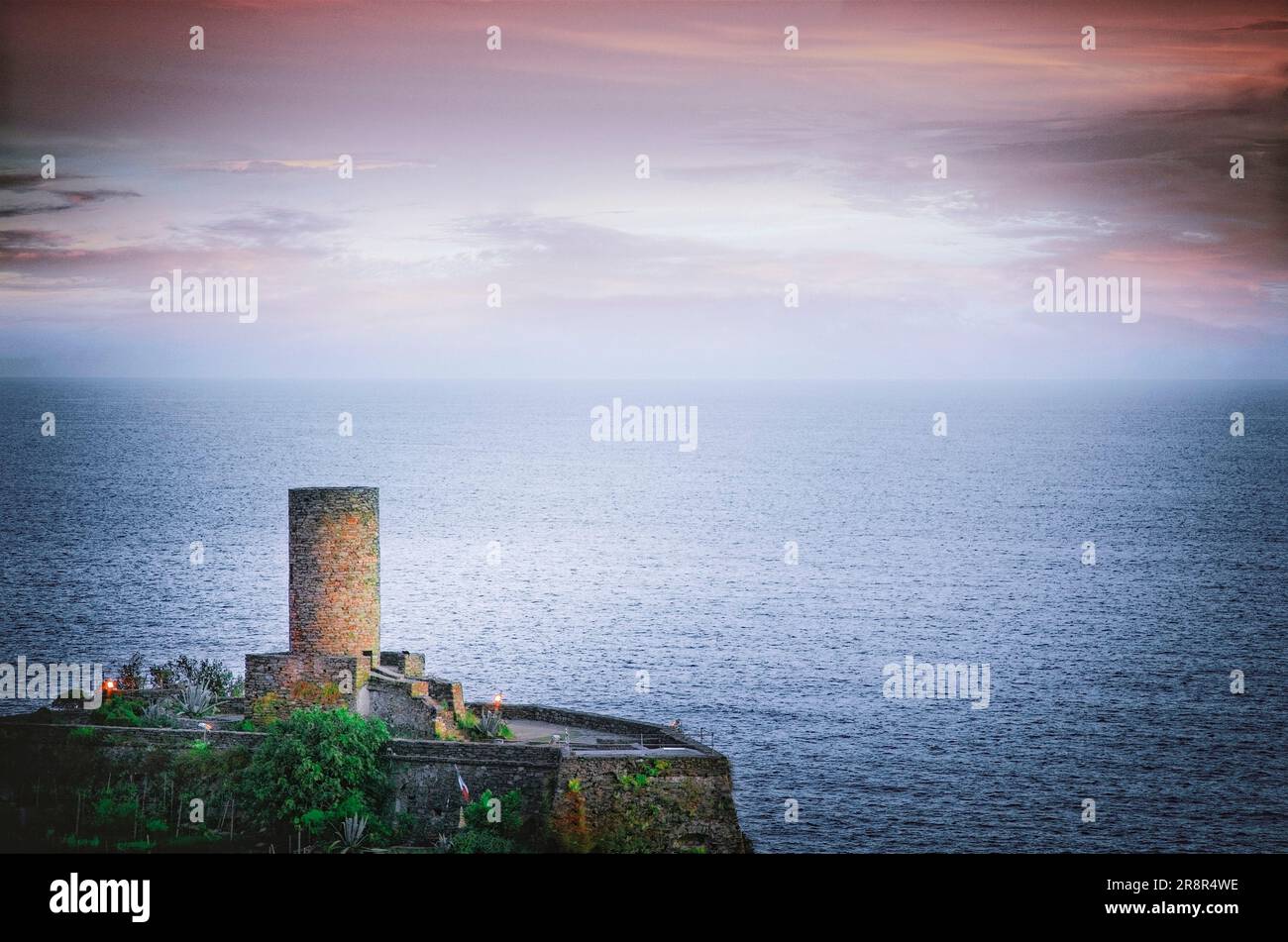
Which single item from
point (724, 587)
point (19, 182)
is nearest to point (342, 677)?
point (19, 182)

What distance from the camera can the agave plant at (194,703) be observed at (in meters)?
62.9

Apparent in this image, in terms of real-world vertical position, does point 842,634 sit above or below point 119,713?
below

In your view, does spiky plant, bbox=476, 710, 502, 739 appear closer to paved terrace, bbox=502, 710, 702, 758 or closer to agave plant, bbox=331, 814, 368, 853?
paved terrace, bbox=502, 710, 702, 758

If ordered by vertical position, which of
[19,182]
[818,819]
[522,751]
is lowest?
[818,819]

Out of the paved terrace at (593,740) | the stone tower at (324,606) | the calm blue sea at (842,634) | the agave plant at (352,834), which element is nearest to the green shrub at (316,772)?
the agave plant at (352,834)

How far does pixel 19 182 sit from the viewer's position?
131m

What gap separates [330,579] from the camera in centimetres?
6116

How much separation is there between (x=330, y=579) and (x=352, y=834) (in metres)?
8.93

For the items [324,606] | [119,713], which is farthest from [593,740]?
[119,713]

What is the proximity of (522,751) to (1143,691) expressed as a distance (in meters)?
71.2

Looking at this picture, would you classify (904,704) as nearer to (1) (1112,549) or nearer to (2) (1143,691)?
(2) (1143,691)

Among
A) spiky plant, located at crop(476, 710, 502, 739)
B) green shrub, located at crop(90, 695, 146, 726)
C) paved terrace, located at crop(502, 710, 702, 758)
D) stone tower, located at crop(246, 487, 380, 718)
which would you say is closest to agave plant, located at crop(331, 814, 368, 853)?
stone tower, located at crop(246, 487, 380, 718)

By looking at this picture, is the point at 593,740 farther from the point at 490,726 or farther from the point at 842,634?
the point at 842,634

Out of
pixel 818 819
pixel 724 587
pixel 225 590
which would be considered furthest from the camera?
pixel 724 587
